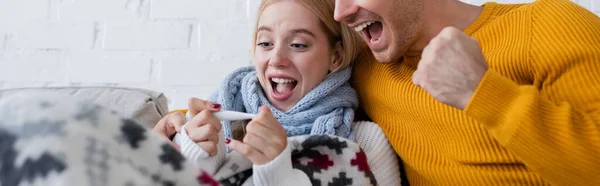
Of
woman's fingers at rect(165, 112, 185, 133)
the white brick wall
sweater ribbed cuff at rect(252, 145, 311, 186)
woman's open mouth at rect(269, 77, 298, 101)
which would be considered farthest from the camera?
the white brick wall

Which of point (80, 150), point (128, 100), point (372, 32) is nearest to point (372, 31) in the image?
point (372, 32)

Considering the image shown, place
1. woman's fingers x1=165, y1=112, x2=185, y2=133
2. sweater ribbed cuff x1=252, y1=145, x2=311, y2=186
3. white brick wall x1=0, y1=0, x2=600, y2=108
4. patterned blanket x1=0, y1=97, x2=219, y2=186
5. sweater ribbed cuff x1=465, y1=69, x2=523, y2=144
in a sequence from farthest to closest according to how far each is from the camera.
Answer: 1. white brick wall x1=0, y1=0, x2=600, y2=108
2. woman's fingers x1=165, y1=112, x2=185, y2=133
3. sweater ribbed cuff x1=252, y1=145, x2=311, y2=186
4. sweater ribbed cuff x1=465, y1=69, x2=523, y2=144
5. patterned blanket x1=0, y1=97, x2=219, y2=186

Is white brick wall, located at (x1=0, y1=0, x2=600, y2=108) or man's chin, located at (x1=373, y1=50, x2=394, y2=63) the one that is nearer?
man's chin, located at (x1=373, y1=50, x2=394, y2=63)

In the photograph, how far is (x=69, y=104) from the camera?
0.58 metres

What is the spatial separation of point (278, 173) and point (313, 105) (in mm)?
270

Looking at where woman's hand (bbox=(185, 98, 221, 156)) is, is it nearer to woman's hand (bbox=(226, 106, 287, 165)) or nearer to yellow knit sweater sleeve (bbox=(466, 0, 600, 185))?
woman's hand (bbox=(226, 106, 287, 165))

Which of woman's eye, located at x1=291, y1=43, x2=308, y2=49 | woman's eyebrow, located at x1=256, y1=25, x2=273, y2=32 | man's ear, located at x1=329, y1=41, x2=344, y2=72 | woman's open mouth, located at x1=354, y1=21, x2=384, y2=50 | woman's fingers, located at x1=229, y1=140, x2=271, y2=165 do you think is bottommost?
woman's fingers, located at x1=229, y1=140, x2=271, y2=165

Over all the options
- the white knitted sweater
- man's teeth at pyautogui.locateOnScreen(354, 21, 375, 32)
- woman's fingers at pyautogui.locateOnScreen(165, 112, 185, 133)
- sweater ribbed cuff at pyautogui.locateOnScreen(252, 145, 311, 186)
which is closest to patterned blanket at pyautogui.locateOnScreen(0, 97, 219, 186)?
the white knitted sweater

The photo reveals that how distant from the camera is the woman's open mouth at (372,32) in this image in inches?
45.7

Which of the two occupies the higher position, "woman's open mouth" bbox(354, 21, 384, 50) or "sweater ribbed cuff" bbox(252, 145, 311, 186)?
"woman's open mouth" bbox(354, 21, 384, 50)

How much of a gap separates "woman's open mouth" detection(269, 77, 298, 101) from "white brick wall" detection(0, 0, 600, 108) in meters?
0.41

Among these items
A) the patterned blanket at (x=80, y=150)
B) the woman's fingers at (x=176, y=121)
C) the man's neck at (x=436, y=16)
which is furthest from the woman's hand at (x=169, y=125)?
the patterned blanket at (x=80, y=150)

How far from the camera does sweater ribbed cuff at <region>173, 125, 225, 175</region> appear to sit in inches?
39.8

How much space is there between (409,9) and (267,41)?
0.28 meters
